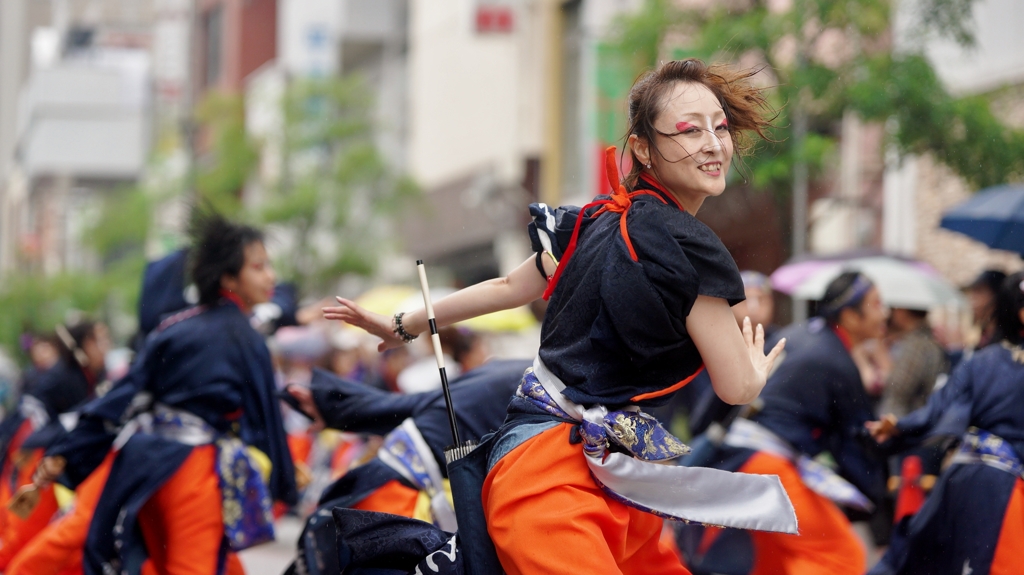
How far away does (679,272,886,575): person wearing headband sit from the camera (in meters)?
6.04

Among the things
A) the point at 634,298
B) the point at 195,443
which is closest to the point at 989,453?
the point at 634,298

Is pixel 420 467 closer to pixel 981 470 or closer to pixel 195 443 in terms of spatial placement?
pixel 195 443

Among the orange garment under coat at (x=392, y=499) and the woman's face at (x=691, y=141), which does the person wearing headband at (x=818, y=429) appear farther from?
the woman's face at (x=691, y=141)

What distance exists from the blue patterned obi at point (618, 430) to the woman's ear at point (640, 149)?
60 cm

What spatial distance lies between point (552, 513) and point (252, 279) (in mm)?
3203

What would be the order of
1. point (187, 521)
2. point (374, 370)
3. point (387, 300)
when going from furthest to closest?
point (387, 300), point (374, 370), point (187, 521)

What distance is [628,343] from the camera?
3.36 m

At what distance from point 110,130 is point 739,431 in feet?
222

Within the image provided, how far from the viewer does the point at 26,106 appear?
251 ft

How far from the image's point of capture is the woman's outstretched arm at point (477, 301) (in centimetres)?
377

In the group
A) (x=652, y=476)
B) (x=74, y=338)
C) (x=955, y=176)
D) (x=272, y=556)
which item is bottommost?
(x=272, y=556)

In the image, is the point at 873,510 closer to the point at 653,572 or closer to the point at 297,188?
the point at 653,572

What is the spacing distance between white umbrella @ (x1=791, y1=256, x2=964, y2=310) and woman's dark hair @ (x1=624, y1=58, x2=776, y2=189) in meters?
6.41

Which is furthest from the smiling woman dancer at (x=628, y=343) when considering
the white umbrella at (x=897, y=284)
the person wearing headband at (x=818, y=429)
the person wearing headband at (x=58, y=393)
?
the white umbrella at (x=897, y=284)
